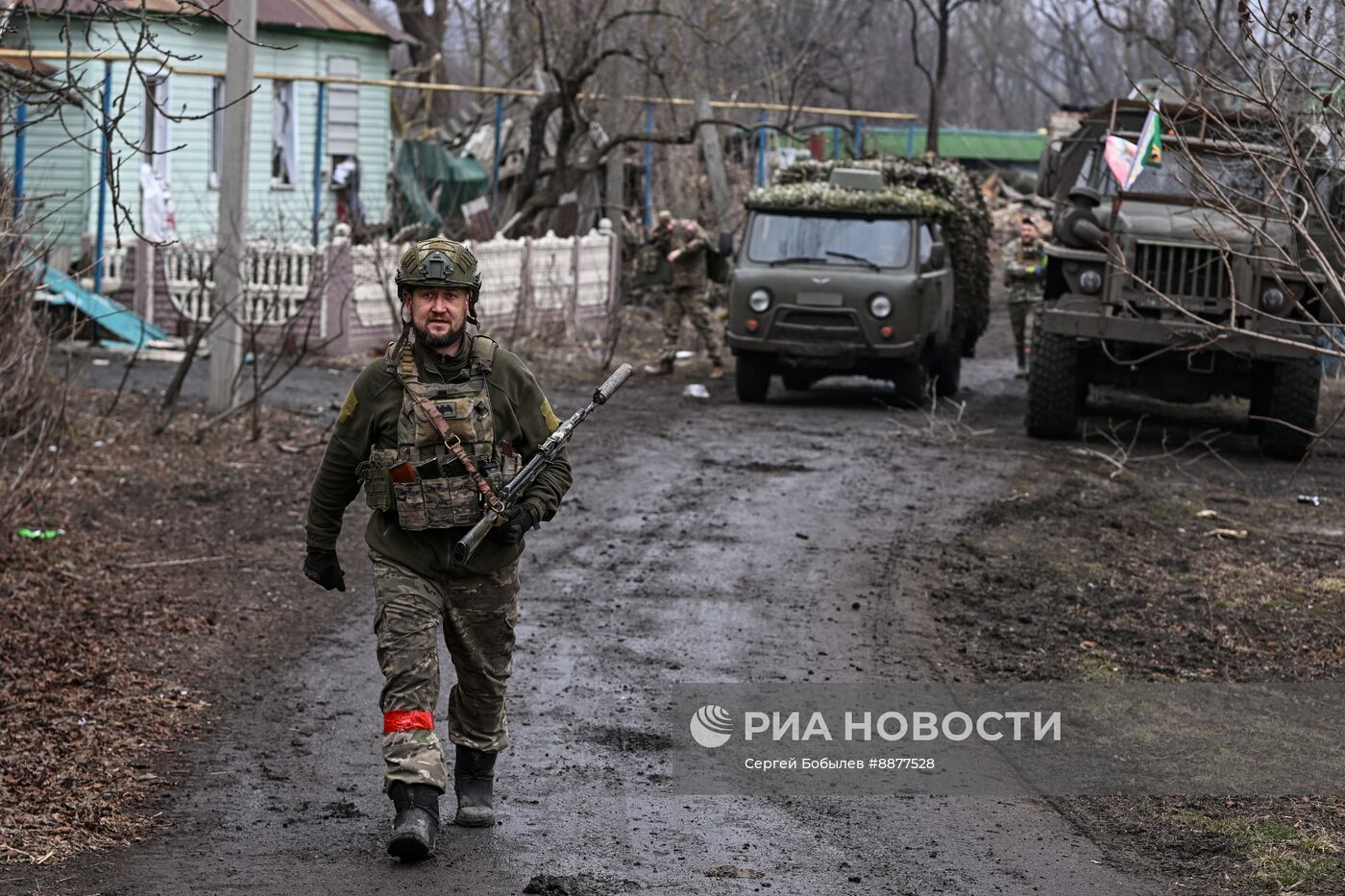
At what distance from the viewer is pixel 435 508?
15.5ft

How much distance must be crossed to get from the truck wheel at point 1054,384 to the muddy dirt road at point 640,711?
1.35m

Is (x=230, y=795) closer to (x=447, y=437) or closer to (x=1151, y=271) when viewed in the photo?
(x=447, y=437)

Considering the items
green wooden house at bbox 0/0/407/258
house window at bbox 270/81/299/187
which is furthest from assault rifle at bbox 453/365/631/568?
house window at bbox 270/81/299/187

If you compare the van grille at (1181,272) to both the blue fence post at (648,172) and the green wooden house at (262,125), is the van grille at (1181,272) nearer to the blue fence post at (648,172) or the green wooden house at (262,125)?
the green wooden house at (262,125)

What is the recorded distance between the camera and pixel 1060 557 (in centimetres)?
921

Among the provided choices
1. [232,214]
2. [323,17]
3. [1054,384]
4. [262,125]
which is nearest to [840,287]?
[1054,384]

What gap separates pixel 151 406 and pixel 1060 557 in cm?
762

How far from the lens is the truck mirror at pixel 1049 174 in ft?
47.1

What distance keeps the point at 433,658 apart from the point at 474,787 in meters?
0.44

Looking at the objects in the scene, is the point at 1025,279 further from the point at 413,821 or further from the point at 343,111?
the point at 413,821

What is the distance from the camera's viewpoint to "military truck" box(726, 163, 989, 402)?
15.0 metres

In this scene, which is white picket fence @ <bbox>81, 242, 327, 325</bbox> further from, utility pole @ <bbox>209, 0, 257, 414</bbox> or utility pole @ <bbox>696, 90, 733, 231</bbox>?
utility pole @ <bbox>696, 90, 733, 231</bbox>

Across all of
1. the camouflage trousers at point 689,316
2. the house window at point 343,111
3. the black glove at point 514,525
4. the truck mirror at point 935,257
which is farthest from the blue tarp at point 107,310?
the black glove at point 514,525

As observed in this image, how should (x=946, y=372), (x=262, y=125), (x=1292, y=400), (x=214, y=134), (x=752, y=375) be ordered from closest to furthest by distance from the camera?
(x=1292, y=400), (x=752, y=375), (x=946, y=372), (x=214, y=134), (x=262, y=125)
